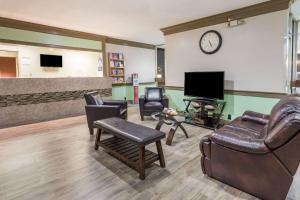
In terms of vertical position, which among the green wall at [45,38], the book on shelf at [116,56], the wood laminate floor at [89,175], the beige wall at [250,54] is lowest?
the wood laminate floor at [89,175]

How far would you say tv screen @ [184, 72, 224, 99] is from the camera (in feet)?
14.0

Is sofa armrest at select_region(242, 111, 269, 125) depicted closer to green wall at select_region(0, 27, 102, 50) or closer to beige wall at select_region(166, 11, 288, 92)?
beige wall at select_region(166, 11, 288, 92)

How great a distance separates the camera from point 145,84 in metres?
8.26

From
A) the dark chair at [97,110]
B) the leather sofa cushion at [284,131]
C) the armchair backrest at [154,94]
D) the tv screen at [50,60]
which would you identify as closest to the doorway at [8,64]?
the tv screen at [50,60]

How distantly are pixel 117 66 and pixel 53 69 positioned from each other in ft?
8.41

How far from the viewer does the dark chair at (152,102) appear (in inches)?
193

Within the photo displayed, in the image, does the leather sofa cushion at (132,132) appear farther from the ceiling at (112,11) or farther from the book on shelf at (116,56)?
the book on shelf at (116,56)

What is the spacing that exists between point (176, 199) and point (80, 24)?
4.96 m

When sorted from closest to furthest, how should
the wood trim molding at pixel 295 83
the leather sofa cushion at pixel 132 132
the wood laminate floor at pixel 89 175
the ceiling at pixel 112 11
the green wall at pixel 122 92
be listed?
the wood laminate floor at pixel 89 175, the leather sofa cushion at pixel 132 132, the ceiling at pixel 112 11, the wood trim molding at pixel 295 83, the green wall at pixel 122 92

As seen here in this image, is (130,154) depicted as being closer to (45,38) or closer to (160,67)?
(45,38)

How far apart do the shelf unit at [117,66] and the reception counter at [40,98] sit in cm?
84

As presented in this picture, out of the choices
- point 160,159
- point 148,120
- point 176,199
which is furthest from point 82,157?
point 148,120

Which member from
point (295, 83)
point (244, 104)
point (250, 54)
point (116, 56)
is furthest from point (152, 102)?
point (295, 83)

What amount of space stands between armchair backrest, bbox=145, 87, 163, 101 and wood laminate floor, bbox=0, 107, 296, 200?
1.92 m
